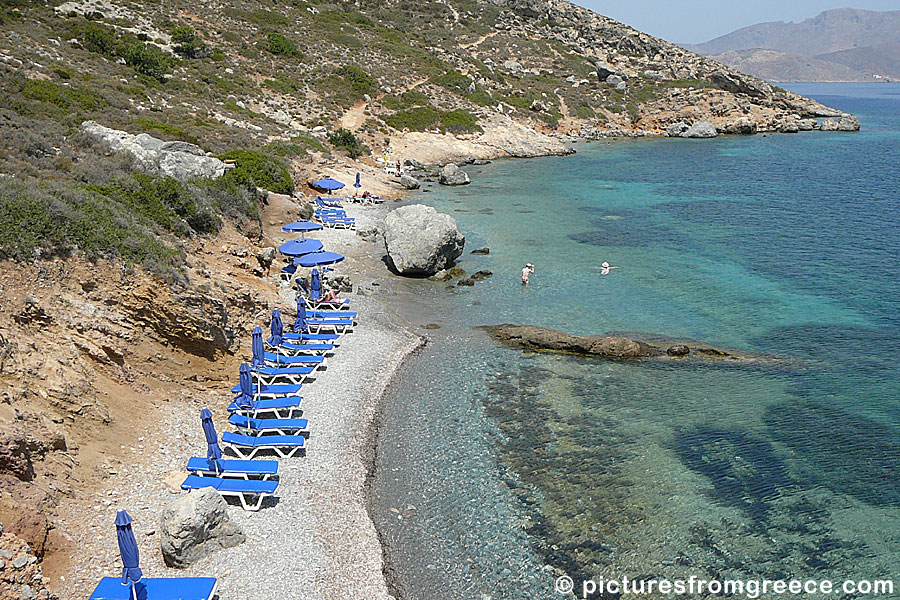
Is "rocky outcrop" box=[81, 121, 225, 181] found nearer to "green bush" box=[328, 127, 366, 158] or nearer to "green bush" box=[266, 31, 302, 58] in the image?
"green bush" box=[328, 127, 366, 158]

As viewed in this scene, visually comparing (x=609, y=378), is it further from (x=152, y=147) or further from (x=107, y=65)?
(x=107, y=65)

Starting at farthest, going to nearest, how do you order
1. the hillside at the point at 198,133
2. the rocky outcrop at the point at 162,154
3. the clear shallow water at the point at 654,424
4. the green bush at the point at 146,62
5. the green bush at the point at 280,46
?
1. the green bush at the point at 280,46
2. the green bush at the point at 146,62
3. the rocky outcrop at the point at 162,154
4. the hillside at the point at 198,133
5. the clear shallow water at the point at 654,424

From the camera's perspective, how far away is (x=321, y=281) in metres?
26.9

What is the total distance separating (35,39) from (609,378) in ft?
170

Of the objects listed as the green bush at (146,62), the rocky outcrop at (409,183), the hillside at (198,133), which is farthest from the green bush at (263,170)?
the green bush at (146,62)

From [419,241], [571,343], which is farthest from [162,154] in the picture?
[571,343]

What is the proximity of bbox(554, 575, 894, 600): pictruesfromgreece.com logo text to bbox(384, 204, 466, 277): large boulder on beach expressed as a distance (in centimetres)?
1926

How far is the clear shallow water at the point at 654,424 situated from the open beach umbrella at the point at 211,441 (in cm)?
384

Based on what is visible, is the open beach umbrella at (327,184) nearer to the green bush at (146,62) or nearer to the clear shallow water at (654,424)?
the clear shallow water at (654,424)

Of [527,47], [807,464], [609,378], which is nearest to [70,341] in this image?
[609,378]

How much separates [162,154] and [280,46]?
145 ft

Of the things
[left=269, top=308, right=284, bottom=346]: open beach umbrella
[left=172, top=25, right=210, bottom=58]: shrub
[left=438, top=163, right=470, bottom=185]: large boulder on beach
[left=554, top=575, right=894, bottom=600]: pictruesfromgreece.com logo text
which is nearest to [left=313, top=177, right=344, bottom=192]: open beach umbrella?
[left=438, top=163, right=470, bottom=185]: large boulder on beach

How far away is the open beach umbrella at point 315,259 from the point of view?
26.9m

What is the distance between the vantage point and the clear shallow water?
12820 mm
